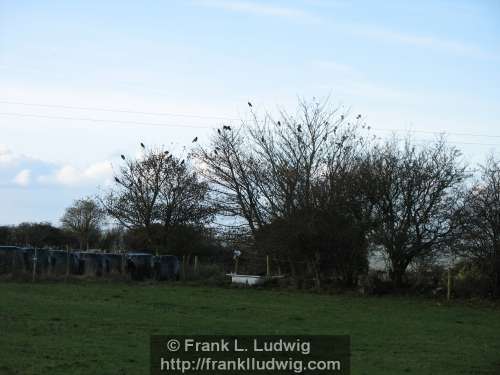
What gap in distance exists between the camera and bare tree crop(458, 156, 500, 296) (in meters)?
27.9

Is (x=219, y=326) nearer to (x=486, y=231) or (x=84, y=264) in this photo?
(x=486, y=231)

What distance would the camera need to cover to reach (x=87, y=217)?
69125mm

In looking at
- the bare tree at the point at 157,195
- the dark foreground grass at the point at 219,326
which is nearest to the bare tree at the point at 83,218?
the bare tree at the point at 157,195

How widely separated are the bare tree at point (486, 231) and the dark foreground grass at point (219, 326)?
2347 millimetres

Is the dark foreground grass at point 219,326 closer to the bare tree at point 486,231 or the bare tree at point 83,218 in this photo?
the bare tree at point 486,231

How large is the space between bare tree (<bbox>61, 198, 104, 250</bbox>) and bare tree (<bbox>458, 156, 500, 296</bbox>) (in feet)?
143

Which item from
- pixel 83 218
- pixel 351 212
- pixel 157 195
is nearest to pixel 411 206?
pixel 351 212

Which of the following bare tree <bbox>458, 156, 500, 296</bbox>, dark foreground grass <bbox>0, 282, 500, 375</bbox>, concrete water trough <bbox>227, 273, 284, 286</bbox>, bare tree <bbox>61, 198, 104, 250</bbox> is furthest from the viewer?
bare tree <bbox>61, 198, 104, 250</bbox>

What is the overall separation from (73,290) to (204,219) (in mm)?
17148

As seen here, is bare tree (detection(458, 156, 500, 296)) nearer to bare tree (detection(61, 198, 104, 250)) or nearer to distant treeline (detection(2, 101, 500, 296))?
distant treeline (detection(2, 101, 500, 296))

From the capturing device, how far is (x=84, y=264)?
37531 mm

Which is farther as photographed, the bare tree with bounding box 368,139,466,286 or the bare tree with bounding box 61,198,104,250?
the bare tree with bounding box 61,198,104,250

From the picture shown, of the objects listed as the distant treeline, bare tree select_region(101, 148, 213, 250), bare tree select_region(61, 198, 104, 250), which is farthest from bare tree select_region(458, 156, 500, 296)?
bare tree select_region(61, 198, 104, 250)

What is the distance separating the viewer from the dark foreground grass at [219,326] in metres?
11.4
